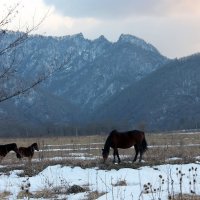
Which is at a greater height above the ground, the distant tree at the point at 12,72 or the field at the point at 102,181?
the distant tree at the point at 12,72

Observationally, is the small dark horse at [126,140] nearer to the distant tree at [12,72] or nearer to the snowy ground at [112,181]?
the snowy ground at [112,181]

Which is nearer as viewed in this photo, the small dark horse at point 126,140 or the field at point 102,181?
the field at point 102,181

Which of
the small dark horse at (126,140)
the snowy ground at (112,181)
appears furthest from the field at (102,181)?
the small dark horse at (126,140)

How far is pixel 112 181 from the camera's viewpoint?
1310 centimetres

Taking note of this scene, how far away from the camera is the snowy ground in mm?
9672

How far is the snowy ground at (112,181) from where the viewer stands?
31.7 ft

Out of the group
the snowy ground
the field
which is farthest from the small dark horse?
the snowy ground

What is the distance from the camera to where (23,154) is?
2297 cm

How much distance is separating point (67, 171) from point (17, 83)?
28.3 ft

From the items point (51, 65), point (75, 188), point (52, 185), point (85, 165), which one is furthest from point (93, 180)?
point (51, 65)

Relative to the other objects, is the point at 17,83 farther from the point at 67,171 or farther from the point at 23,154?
the point at 23,154

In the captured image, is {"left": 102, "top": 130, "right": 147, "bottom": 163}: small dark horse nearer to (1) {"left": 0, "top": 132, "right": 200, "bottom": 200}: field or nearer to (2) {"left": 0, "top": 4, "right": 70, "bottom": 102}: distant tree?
(1) {"left": 0, "top": 132, "right": 200, "bottom": 200}: field

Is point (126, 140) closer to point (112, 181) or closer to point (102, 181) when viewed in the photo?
point (112, 181)

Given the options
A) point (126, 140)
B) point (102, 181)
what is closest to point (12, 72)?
point (102, 181)
